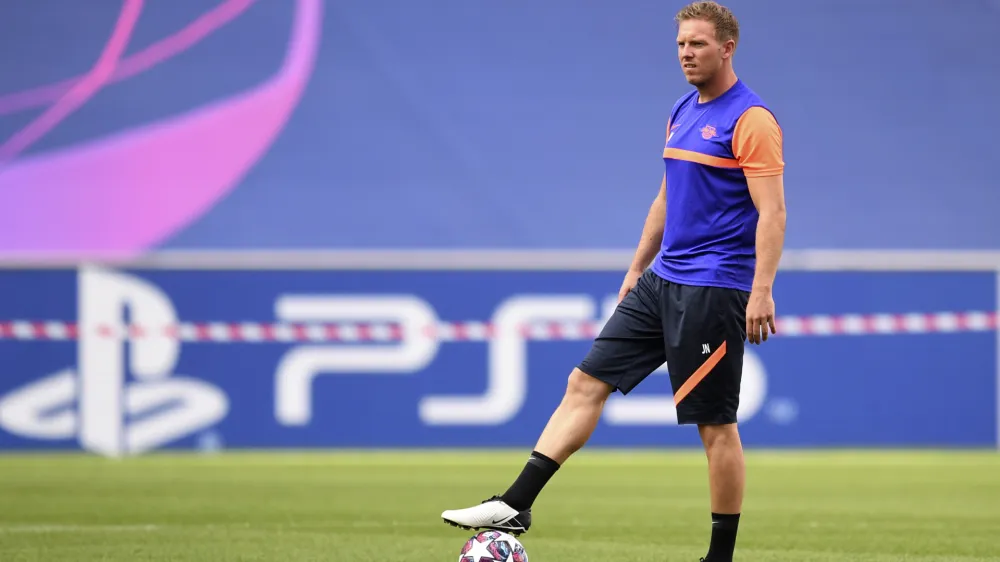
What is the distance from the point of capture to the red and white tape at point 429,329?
12.6 metres

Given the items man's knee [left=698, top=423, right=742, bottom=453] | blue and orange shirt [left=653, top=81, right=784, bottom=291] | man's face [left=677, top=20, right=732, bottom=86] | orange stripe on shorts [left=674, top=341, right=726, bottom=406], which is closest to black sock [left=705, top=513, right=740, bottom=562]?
man's knee [left=698, top=423, right=742, bottom=453]

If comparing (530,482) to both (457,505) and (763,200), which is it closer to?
(763,200)

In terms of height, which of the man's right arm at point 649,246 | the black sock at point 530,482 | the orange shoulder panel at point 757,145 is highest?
the orange shoulder panel at point 757,145

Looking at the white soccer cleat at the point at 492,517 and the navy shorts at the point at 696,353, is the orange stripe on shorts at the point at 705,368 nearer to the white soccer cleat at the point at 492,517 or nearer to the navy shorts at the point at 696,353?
the navy shorts at the point at 696,353

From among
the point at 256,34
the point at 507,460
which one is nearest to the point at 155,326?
the point at 507,460

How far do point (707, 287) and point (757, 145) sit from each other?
52 cm

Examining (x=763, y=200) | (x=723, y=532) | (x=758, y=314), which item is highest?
(x=763, y=200)

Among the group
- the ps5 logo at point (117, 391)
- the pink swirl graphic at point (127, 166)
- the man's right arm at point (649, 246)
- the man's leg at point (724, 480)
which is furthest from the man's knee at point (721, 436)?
the pink swirl graphic at point (127, 166)

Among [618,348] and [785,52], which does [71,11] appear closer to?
[785,52]

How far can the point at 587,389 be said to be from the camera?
573 centimetres

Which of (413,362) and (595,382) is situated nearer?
(595,382)

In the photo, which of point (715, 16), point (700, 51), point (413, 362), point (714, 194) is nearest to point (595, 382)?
point (714, 194)

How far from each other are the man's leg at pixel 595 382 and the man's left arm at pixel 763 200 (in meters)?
0.43

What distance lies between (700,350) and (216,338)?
7.84 m
